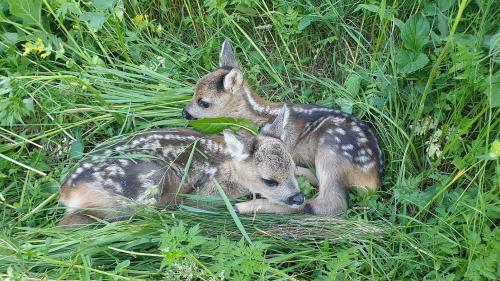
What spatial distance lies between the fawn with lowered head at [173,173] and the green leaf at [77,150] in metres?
0.25

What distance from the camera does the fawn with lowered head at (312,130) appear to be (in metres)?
3.75

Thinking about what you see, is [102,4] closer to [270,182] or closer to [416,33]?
[270,182]

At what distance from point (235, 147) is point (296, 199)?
497 millimetres

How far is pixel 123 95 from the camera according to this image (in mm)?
4320

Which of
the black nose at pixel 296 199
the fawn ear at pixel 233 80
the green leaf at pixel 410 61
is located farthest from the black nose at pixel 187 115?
the green leaf at pixel 410 61

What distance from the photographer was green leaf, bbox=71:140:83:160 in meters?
3.98

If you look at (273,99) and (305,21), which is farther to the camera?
(273,99)

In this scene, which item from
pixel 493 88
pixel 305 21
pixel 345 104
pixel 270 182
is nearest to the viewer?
pixel 493 88

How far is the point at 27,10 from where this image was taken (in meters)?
4.42

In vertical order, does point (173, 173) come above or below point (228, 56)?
below

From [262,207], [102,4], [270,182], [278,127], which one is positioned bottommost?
[262,207]

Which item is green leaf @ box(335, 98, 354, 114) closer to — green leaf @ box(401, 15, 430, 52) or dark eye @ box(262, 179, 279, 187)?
green leaf @ box(401, 15, 430, 52)

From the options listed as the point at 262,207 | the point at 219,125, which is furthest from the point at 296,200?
the point at 219,125

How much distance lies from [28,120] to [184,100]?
3.46 feet
